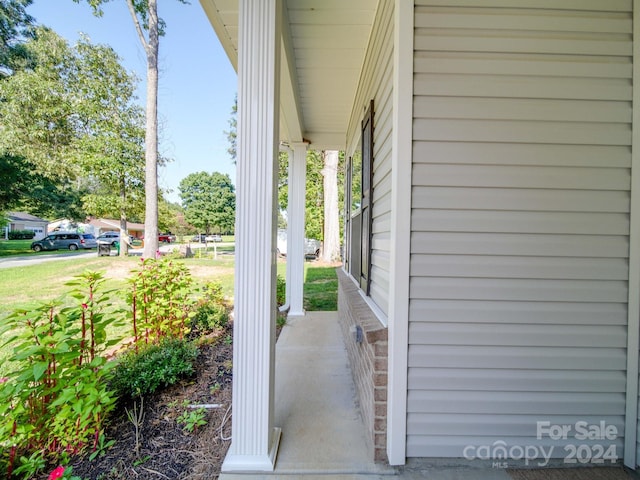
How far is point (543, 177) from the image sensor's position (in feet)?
5.14

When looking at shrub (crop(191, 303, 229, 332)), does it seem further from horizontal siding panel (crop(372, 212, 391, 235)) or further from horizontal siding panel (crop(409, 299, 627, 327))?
horizontal siding panel (crop(409, 299, 627, 327))

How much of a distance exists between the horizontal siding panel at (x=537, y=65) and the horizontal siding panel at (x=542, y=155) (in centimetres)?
39

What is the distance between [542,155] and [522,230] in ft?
1.38

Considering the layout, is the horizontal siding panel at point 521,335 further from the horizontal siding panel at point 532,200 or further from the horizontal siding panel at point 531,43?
the horizontal siding panel at point 531,43

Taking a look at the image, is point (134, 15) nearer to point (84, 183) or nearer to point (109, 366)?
point (84, 183)

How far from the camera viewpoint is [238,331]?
4.98ft

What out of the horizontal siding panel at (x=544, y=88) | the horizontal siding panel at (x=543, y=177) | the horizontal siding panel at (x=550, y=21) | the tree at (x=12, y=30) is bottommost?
the horizontal siding panel at (x=543, y=177)

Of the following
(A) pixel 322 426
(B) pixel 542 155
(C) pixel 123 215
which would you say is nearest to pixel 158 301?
(A) pixel 322 426

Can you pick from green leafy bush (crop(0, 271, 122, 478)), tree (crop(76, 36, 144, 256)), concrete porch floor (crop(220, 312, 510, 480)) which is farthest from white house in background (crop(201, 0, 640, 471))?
tree (crop(76, 36, 144, 256))

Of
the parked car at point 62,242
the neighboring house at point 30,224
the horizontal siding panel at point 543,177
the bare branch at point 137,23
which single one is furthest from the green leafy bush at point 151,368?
the neighboring house at point 30,224

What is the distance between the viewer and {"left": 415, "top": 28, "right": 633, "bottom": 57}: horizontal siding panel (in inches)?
60.7

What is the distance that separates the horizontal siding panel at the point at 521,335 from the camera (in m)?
1.55

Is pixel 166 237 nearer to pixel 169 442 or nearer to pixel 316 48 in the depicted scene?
pixel 316 48

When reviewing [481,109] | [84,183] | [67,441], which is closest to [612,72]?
[481,109]
